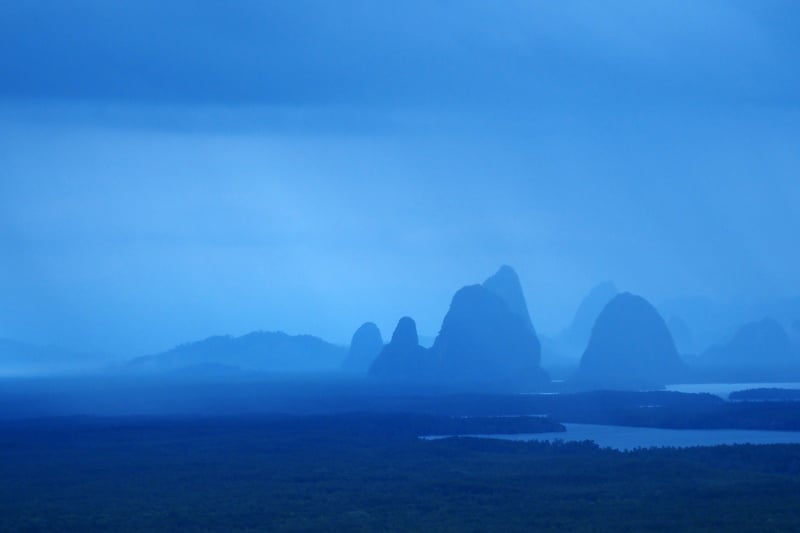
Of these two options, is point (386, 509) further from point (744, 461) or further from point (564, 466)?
point (744, 461)

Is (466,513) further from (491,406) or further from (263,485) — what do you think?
(491,406)

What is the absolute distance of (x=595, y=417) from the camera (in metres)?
118

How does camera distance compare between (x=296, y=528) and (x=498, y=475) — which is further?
(x=498, y=475)

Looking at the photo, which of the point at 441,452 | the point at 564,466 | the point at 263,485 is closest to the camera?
the point at 263,485

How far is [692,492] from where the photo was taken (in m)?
55.5

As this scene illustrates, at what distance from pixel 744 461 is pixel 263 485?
89.9 feet

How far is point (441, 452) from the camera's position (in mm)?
77062

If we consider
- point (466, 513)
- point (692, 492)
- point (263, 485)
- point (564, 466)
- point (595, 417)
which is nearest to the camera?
point (466, 513)

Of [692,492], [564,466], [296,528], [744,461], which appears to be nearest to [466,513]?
[296,528]

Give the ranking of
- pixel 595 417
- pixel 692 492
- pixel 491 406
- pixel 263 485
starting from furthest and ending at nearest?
pixel 491 406
pixel 595 417
pixel 263 485
pixel 692 492

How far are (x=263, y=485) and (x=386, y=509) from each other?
10.0 metres

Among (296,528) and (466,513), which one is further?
(466,513)

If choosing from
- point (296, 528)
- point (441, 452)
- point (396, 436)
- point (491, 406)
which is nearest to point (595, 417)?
point (491, 406)

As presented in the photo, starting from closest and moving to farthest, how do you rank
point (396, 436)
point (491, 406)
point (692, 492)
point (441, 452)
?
point (692, 492), point (441, 452), point (396, 436), point (491, 406)
